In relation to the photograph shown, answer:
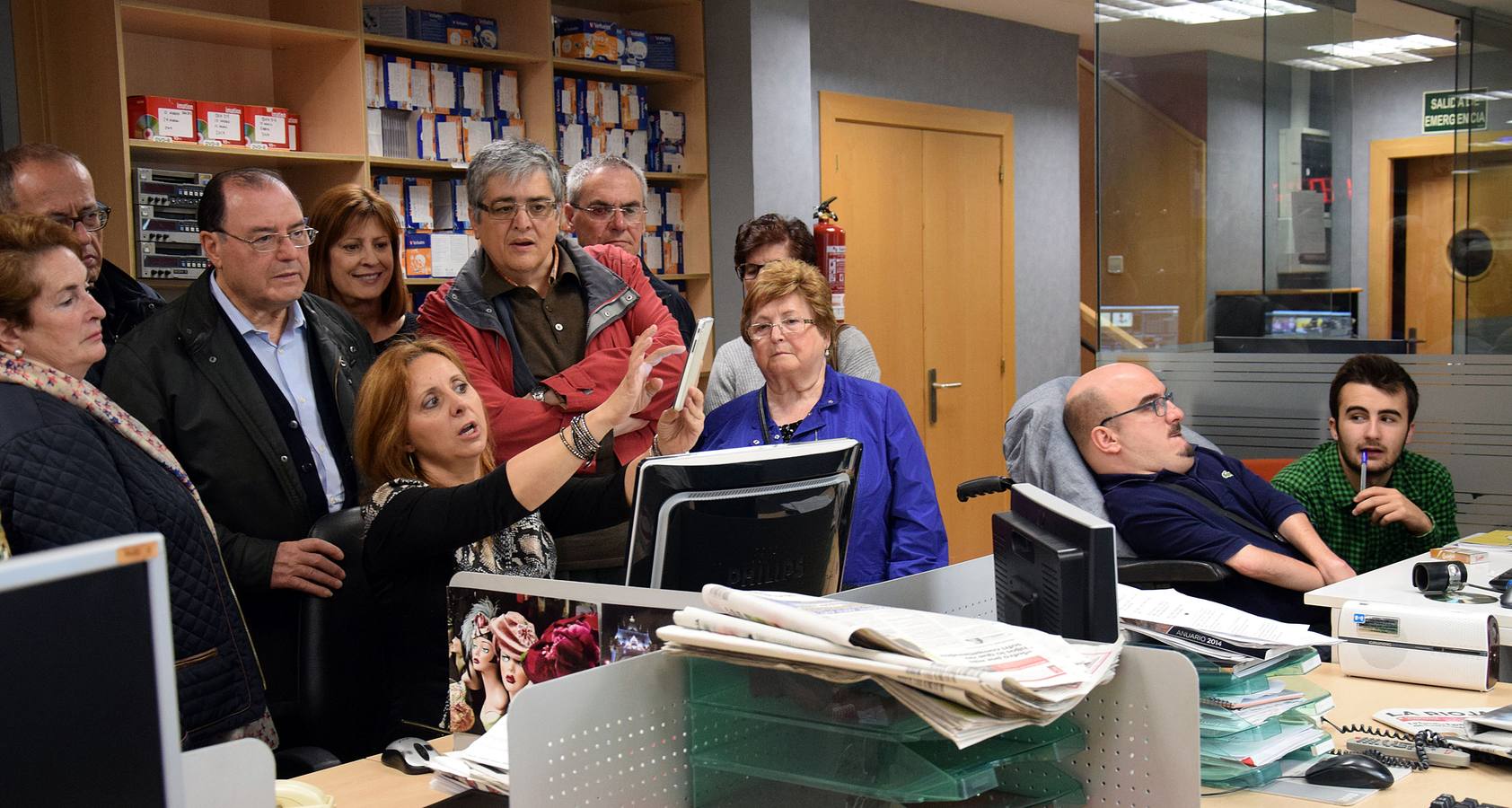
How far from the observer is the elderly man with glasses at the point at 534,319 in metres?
3.06

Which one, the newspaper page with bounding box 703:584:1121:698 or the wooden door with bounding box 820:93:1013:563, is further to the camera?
the wooden door with bounding box 820:93:1013:563

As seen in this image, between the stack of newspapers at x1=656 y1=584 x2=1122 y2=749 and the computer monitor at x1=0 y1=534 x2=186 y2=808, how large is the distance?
2.35 feet

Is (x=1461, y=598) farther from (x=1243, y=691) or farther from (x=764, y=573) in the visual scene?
(x=764, y=573)

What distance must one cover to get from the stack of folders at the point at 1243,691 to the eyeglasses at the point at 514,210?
1.78 m

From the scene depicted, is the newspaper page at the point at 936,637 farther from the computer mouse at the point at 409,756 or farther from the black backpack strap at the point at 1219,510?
the black backpack strap at the point at 1219,510

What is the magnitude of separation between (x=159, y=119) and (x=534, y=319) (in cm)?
169

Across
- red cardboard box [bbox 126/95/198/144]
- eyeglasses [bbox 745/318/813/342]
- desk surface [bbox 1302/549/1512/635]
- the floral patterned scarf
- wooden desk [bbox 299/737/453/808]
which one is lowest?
wooden desk [bbox 299/737/453/808]

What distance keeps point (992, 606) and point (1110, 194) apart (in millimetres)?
3339

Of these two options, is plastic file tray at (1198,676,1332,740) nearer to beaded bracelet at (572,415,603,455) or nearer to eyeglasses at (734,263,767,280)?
beaded bracelet at (572,415,603,455)

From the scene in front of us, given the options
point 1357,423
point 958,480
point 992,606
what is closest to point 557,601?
point 992,606

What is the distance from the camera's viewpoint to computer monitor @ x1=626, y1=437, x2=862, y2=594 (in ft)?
5.98

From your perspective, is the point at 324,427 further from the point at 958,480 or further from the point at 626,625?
the point at 958,480

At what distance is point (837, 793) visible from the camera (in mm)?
1431

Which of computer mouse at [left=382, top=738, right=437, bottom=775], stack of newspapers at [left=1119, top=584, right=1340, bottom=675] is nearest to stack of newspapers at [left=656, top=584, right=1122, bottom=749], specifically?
stack of newspapers at [left=1119, top=584, right=1340, bottom=675]
